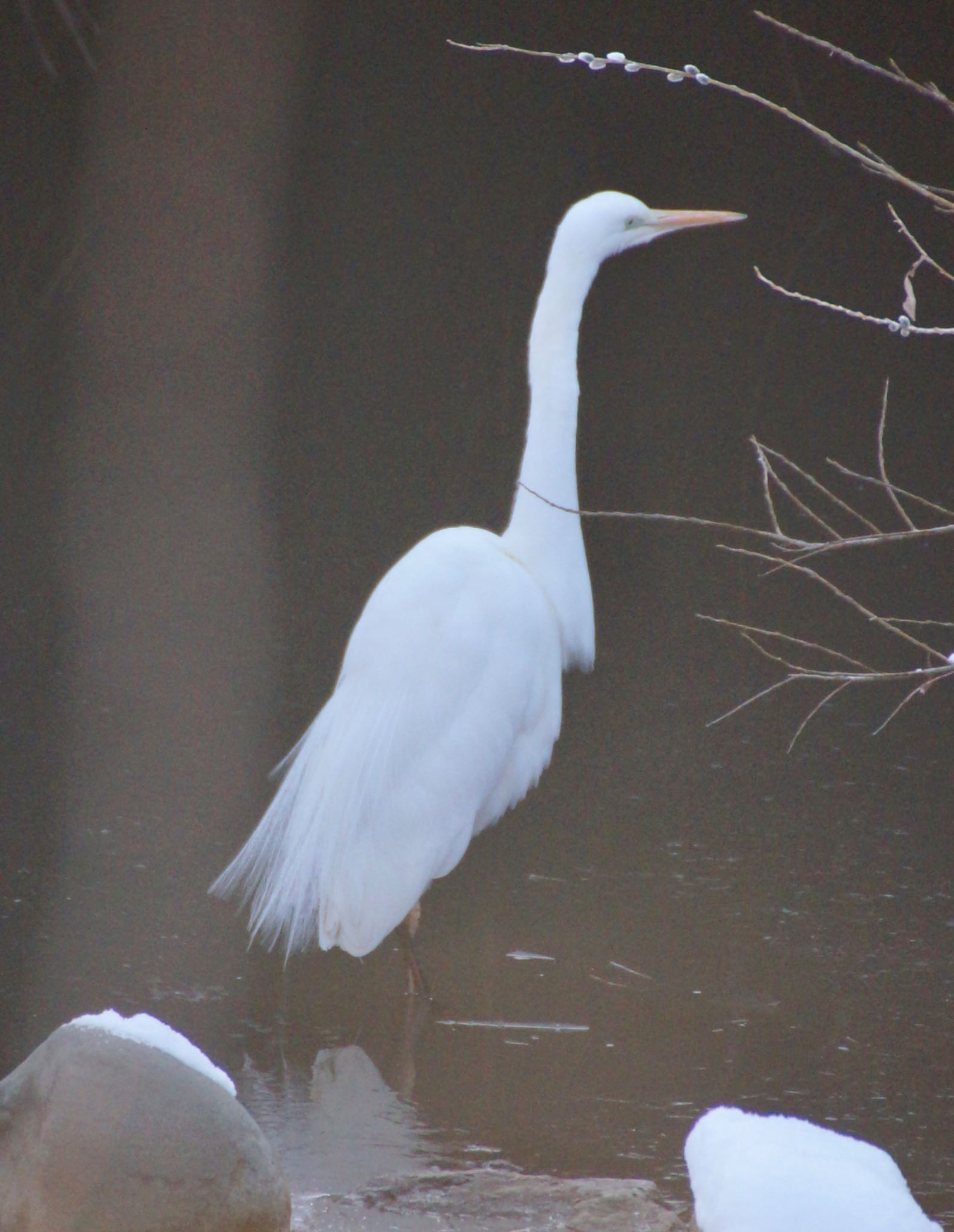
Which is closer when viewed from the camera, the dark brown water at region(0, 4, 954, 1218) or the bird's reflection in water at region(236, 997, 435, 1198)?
the bird's reflection in water at region(236, 997, 435, 1198)

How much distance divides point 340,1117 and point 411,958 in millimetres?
356

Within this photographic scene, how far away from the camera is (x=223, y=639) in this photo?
3.94 m

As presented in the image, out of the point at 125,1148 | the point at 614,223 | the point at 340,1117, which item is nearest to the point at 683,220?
the point at 614,223

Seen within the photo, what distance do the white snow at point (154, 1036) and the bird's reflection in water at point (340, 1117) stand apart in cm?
21

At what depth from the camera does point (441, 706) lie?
235 centimetres

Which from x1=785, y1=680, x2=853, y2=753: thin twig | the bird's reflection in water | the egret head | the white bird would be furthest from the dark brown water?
the egret head

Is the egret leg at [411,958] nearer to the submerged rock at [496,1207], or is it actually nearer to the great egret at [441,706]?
the great egret at [441,706]

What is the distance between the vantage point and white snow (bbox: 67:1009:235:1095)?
152 cm

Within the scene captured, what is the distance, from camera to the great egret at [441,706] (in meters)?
2.28

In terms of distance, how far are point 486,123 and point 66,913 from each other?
5892 millimetres

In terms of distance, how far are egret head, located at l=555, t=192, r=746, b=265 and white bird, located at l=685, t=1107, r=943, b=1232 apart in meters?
1.44

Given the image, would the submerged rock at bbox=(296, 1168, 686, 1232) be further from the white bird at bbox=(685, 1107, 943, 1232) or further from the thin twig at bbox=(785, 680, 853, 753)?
the thin twig at bbox=(785, 680, 853, 753)

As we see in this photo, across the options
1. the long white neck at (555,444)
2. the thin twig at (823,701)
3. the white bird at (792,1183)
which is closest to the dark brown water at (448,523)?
the white bird at (792,1183)

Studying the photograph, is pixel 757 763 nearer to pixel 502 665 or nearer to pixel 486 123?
pixel 502 665
